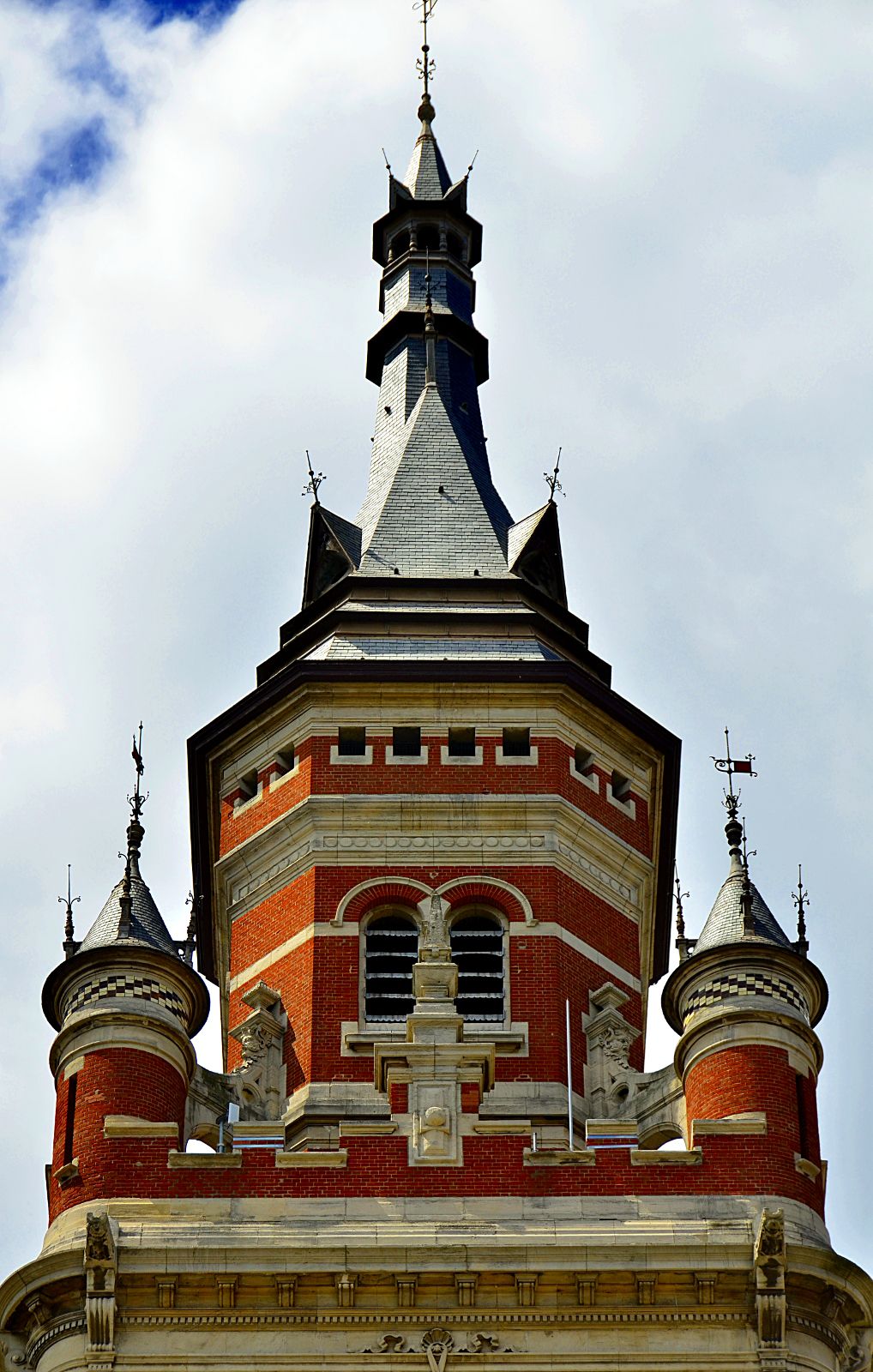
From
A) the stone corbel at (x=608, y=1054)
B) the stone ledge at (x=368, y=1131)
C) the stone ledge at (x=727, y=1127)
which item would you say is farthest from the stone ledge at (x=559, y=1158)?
the stone corbel at (x=608, y=1054)

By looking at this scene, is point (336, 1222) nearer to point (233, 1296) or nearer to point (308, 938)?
point (233, 1296)

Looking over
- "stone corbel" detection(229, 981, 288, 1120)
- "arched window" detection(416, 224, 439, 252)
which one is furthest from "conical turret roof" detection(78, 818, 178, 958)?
"arched window" detection(416, 224, 439, 252)

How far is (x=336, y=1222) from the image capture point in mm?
40469

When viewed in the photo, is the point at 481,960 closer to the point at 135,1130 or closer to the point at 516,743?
the point at 516,743

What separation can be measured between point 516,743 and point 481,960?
13.0 ft

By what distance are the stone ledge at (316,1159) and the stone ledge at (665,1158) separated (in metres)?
3.39

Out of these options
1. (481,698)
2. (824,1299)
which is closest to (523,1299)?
(824,1299)

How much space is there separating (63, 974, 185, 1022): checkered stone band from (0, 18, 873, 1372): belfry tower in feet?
0.17

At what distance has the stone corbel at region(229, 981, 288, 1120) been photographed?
45812 millimetres

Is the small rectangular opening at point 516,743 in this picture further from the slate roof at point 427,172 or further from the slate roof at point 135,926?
the slate roof at point 427,172

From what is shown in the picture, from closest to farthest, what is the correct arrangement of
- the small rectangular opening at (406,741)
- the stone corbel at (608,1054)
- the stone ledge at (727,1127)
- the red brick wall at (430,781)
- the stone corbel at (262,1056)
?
the stone ledge at (727,1127)
the stone corbel at (262,1056)
the stone corbel at (608,1054)
the red brick wall at (430,781)
the small rectangular opening at (406,741)

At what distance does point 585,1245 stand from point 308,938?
8930mm

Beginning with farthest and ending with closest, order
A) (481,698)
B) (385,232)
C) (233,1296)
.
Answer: (385,232), (481,698), (233,1296)

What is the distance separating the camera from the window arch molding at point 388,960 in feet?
153
